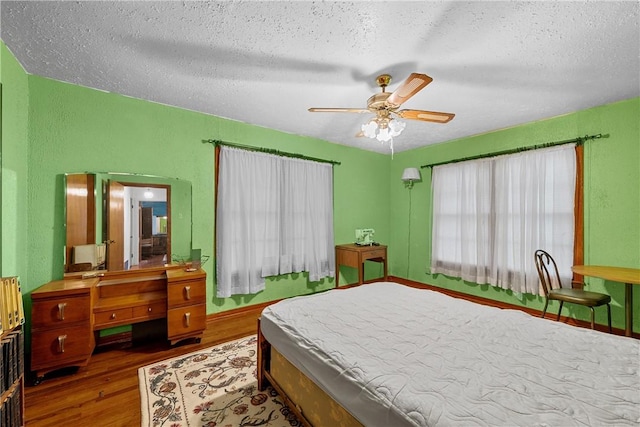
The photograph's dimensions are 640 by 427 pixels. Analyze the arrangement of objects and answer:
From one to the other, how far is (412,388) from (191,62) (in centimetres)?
257

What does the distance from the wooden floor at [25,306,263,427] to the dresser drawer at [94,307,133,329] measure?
1.06ft

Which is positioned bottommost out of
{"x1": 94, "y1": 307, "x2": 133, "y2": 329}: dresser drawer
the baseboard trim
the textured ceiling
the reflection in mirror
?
the baseboard trim

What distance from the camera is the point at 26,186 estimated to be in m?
2.21

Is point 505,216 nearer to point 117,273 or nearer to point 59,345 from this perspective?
point 117,273

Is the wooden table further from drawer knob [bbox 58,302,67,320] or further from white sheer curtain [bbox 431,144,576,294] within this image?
drawer knob [bbox 58,302,67,320]

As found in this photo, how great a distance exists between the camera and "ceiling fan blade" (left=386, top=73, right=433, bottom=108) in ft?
5.24

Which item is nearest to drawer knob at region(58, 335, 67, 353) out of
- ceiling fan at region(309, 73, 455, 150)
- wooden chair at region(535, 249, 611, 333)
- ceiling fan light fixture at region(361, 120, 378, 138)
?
ceiling fan at region(309, 73, 455, 150)

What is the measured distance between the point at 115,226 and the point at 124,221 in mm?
89

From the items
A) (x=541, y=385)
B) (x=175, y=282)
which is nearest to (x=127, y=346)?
(x=175, y=282)

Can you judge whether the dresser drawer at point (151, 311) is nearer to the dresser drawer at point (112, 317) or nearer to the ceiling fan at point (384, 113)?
the dresser drawer at point (112, 317)

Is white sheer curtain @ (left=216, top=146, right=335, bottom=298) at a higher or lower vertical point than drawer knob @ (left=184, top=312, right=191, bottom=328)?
higher

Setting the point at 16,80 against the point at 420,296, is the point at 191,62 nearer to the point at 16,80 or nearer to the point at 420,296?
the point at 16,80

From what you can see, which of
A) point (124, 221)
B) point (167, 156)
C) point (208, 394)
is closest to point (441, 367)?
point (208, 394)

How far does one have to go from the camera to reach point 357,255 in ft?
12.9
